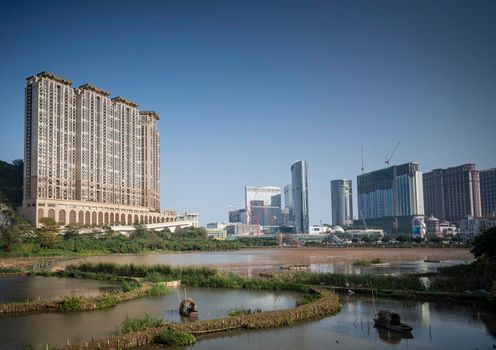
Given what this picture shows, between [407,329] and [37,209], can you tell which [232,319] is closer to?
[407,329]

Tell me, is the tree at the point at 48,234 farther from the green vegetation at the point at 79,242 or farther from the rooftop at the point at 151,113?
the rooftop at the point at 151,113

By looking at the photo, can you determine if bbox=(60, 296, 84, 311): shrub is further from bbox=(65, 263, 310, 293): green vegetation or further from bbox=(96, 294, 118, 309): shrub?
bbox=(65, 263, 310, 293): green vegetation

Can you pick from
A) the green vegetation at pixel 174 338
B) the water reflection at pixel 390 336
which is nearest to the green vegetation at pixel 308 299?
the water reflection at pixel 390 336

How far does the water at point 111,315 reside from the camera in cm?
2417

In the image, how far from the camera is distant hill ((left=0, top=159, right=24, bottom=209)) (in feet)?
379

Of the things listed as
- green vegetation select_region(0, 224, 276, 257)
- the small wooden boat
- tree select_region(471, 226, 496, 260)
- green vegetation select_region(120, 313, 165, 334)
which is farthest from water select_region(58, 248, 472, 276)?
green vegetation select_region(120, 313, 165, 334)

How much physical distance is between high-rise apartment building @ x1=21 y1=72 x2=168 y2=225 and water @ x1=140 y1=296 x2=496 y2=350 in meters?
97.1

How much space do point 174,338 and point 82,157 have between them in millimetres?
112530

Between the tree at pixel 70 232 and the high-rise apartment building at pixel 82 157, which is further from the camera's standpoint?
the high-rise apartment building at pixel 82 157

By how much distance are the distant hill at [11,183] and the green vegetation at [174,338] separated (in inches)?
4111

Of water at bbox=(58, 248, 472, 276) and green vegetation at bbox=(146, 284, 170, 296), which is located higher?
green vegetation at bbox=(146, 284, 170, 296)

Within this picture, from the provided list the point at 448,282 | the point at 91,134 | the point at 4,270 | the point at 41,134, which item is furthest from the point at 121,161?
the point at 448,282

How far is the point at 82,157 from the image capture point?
4961 inches

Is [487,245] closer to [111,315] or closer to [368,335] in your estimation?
[368,335]
